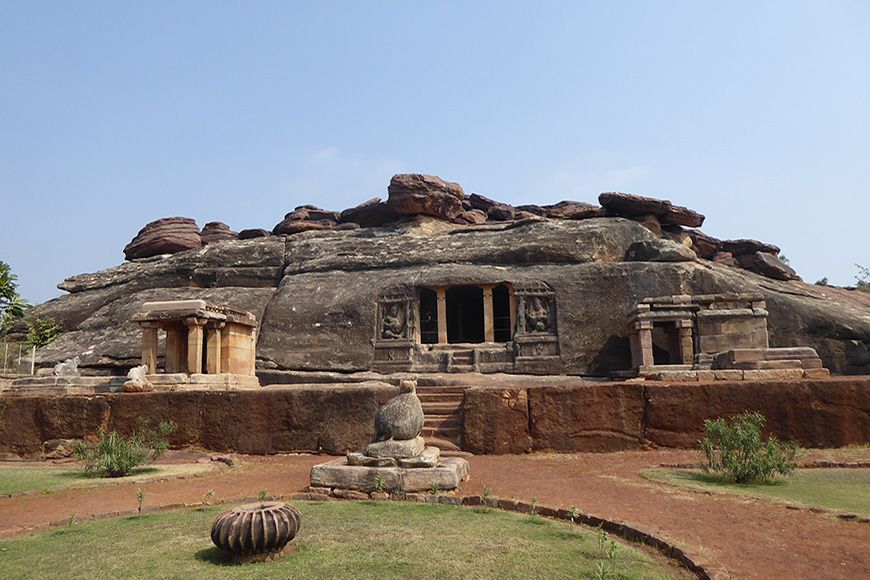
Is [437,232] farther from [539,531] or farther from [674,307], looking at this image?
[539,531]

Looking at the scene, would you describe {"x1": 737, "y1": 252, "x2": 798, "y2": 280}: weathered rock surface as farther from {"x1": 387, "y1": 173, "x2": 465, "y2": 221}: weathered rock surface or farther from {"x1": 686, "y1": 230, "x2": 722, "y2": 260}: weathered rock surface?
{"x1": 387, "y1": 173, "x2": 465, "y2": 221}: weathered rock surface

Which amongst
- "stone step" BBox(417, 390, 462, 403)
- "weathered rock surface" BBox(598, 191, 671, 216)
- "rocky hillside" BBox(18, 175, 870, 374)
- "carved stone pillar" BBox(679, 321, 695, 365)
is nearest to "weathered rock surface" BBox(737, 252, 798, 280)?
"rocky hillside" BBox(18, 175, 870, 374)

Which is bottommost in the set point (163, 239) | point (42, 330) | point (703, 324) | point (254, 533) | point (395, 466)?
point (395, 466)

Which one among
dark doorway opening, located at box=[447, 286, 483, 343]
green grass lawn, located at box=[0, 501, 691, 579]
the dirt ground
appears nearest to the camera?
green grass lawn, located at box=[0, 501, 691, 579]

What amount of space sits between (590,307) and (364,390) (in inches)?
475

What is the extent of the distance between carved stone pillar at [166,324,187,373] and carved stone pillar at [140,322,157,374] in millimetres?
326

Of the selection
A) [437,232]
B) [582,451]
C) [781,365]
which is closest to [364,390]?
[582,451]

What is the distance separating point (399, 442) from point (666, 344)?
15086 millimetres

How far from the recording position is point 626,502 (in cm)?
632

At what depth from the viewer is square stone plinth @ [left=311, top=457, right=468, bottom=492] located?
6.91m

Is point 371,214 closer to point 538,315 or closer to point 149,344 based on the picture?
point 538,315

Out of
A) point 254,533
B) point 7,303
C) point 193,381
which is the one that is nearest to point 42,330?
point 7,303

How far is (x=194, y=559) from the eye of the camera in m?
4.45

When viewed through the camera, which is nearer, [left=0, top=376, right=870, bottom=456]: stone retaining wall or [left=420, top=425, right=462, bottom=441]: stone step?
[left=0, top=376, right=870, bottom=456]: stone retaining wall
